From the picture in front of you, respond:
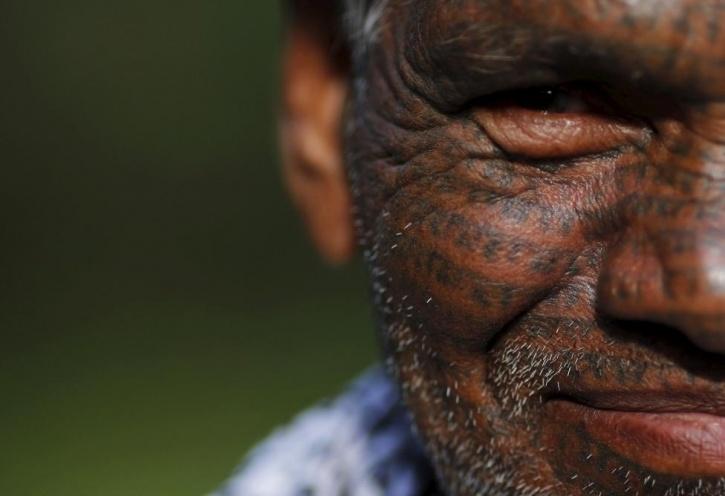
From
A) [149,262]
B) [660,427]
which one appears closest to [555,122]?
[660,427]

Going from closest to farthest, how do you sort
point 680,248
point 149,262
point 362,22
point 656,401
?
point 680,248, point 656,401, point 362,22, point 149,262

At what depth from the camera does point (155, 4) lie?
21.7 feet

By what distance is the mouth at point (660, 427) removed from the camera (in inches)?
55.9

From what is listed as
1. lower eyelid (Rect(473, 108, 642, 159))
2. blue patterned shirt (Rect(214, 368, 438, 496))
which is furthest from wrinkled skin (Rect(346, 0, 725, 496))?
blue patterned shirt (Rect(214, 368, 438, 496))

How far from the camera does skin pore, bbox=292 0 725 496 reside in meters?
1.35

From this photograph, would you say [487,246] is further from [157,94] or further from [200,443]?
[157,94]

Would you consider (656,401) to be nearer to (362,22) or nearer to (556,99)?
(556,99)

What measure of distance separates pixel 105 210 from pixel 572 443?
424 centimetres

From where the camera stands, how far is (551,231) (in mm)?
1476

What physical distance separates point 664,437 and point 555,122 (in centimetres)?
34

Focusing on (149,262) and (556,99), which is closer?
(556,99)

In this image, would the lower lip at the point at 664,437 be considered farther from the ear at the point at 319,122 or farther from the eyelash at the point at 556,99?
the ear at the point at 319,122

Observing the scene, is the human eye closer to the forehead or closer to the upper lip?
the forehead

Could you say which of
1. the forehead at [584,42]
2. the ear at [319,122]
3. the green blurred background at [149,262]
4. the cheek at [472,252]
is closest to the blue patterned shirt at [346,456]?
the ear at [319,122]
